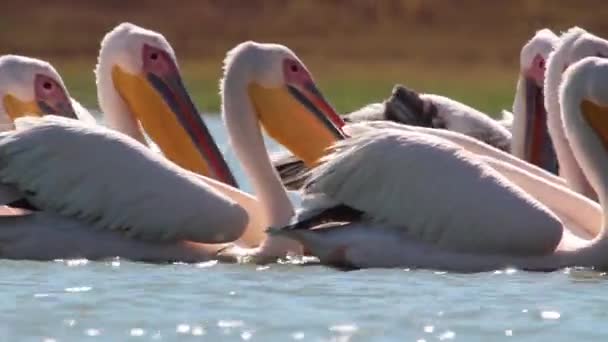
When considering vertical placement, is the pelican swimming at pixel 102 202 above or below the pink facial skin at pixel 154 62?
below

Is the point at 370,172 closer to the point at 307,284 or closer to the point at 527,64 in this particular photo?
the point at 307,284

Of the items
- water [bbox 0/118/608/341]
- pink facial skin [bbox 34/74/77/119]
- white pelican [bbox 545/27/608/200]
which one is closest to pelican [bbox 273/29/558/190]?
white pelican [bbox 545/27/608/200]

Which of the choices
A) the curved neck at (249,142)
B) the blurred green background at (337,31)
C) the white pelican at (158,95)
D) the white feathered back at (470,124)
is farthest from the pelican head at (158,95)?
the blurred green background at (337,31)

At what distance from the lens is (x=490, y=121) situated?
12.8 metres

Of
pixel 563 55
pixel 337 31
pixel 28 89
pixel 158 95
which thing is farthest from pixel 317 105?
pixel 337 31

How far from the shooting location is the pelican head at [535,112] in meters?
12.0

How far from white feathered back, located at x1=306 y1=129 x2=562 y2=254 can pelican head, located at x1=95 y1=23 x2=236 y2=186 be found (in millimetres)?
1680

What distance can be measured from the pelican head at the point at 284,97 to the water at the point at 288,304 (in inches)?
43.7

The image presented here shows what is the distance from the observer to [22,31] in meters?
42.3

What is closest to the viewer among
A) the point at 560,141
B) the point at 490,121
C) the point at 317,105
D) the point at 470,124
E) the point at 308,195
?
the point at 308,195

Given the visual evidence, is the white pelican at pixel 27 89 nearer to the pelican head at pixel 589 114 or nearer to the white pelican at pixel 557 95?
the white pelican at pixel 557 95

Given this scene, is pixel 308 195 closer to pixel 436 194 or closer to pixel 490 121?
pixel 436 194

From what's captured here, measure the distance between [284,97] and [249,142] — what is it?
1.13 ft

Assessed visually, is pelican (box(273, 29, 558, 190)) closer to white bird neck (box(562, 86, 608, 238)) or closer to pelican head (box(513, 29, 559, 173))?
pelican head (box(513, 29, 559, 173))
